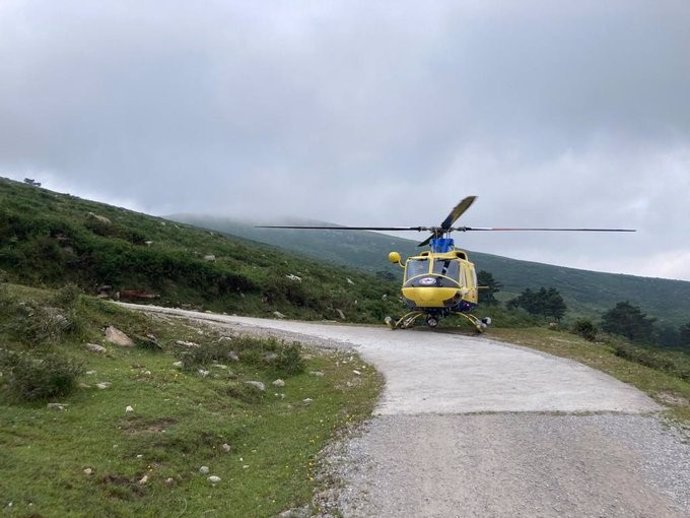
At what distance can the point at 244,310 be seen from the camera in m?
30.0

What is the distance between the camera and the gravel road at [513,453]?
6.59 meters

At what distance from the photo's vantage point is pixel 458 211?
78.0ft

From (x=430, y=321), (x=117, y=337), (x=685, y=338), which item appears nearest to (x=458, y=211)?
(x=430, y=321)

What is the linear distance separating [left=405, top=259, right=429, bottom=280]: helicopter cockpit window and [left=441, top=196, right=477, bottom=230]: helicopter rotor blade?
2.26 m

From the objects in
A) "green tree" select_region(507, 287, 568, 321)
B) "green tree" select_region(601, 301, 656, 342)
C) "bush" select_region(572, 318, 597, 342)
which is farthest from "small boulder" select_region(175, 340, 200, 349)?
"green tree" select_region(601, 301, 656, 342)

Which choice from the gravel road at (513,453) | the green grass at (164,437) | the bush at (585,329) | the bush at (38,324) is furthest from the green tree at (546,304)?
the bush at (38,324)

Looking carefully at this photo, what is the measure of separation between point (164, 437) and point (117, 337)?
22.2ft

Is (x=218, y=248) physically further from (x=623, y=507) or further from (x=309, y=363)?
(x=623, y=507)

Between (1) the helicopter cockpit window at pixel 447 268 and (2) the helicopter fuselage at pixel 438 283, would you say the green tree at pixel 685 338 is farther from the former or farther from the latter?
(1) the helicopter cockpit window at pixel 447 268

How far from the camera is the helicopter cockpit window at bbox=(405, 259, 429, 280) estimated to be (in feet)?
77.6

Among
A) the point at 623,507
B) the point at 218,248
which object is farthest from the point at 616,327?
the point at 623,507

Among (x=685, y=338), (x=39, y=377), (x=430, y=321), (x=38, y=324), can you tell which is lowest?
(x=685, y=338)

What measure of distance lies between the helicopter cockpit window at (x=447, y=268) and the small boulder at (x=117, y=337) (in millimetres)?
13431

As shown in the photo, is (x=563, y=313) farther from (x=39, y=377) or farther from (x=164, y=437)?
(x=39, y=377)
